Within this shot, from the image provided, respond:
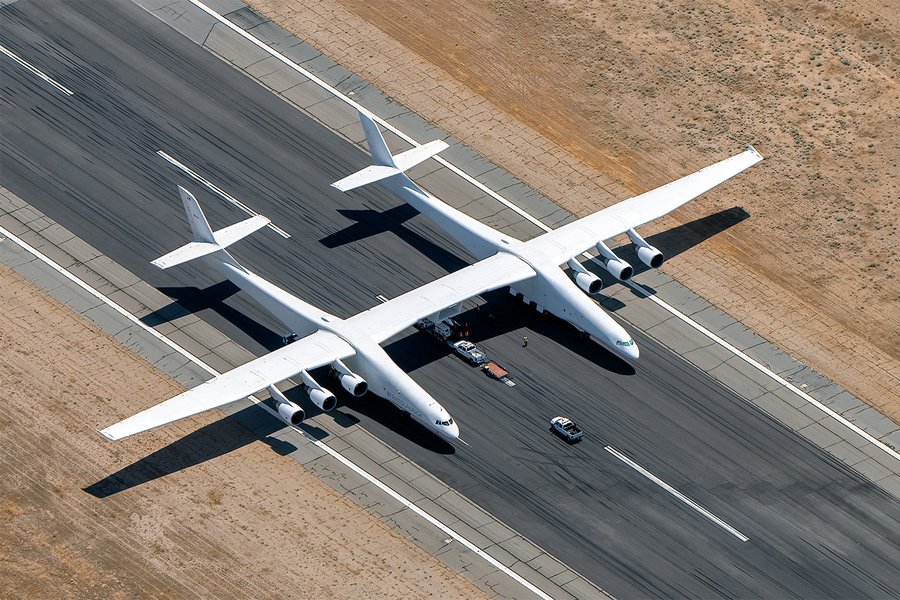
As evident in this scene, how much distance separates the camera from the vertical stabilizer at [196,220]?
384ft

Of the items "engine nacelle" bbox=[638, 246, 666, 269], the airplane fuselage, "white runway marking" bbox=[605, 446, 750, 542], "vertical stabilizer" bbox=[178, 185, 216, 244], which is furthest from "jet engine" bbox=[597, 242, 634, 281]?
"vertical stabilizer" bbox=[178, 185, 216, 244]

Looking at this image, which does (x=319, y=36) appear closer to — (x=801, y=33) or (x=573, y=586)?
(x=801, y=33)

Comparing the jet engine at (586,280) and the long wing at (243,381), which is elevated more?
the jet engine at (586,280)

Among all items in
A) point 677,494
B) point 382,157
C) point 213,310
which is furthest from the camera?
point 382,157

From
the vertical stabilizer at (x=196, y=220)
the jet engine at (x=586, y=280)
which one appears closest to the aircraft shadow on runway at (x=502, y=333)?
the jet engine at (x=586, y=280)

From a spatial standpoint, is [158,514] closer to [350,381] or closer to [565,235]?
[350,381]

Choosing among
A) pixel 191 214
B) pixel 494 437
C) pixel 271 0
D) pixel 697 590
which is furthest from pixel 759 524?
pixel 271 0

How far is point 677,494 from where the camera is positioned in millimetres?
107125

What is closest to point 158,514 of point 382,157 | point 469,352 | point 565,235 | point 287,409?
point 287,409

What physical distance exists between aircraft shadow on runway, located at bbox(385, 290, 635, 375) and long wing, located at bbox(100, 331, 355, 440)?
6.85 meters

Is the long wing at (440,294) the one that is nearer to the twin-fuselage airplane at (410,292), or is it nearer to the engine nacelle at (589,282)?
the twin-fuselage airplane at (410,292)

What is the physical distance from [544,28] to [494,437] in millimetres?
47730

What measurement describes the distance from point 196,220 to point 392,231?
15.9 metres

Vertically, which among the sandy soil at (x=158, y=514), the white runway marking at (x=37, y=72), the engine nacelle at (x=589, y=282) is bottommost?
the sandy soil at (x=158, y=514)
